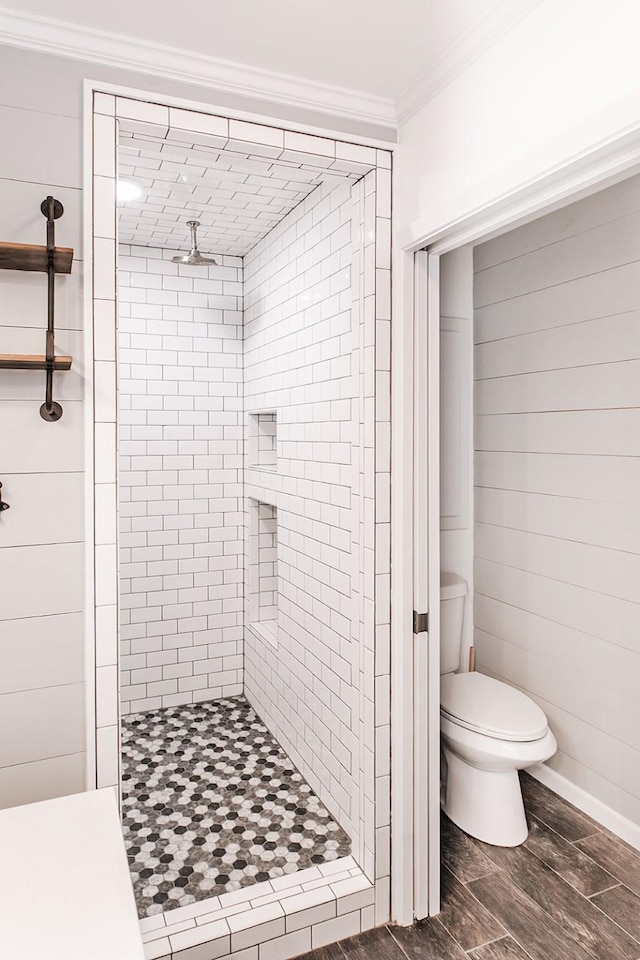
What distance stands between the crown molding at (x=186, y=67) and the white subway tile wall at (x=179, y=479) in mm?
1843

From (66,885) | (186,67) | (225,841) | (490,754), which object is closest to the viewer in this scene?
(66,885)

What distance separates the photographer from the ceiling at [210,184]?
181 centimetres

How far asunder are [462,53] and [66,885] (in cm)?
200

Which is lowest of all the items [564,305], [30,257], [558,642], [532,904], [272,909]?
[532,904]

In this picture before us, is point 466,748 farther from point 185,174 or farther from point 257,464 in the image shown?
point 185,174

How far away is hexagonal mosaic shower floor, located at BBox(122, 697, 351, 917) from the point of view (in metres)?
2.21

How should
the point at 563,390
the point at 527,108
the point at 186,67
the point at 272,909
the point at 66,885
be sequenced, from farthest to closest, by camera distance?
the point at 563,390
the point at 272,909
the point at 186,67
the point at 527,108
the point at 66,885

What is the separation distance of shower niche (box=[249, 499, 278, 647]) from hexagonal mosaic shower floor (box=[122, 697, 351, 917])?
558mm

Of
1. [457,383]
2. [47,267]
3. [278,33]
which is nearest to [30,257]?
[47,267]

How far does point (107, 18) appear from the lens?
5.02 feet

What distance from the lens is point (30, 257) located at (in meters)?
1.49

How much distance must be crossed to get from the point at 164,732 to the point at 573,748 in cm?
198

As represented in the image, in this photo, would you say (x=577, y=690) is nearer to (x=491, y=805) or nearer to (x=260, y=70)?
(x=491, y=805)

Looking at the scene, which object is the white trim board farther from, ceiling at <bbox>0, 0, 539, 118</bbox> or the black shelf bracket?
the black shelf bracket
